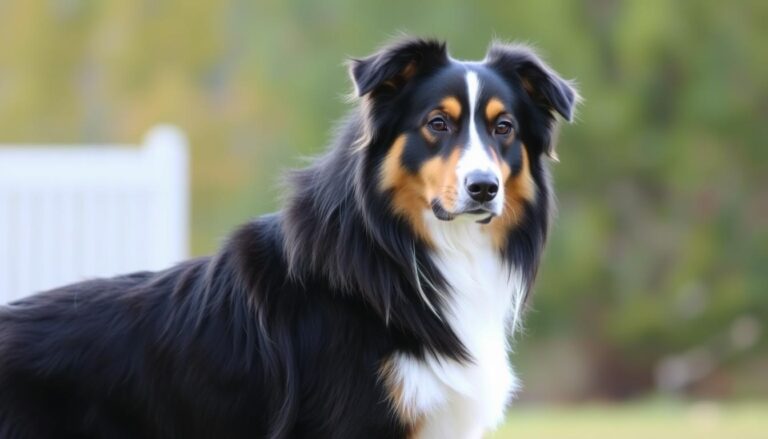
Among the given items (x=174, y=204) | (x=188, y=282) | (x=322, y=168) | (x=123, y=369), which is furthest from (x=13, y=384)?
(x=174, y=204)

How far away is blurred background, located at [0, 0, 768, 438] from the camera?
599 inches

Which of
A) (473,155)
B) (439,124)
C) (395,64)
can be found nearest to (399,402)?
(473,155)

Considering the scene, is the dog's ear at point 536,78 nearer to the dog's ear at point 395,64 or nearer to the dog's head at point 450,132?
the dog's head at point 450,132

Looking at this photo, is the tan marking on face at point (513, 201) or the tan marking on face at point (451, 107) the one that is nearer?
the tan marking on face at point (451, 107)

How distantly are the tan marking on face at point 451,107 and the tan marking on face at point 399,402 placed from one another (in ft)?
2.80

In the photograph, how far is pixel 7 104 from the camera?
53.1 feet

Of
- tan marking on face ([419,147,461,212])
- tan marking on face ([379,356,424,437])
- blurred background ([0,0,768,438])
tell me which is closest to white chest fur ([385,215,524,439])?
tan marking on face ([379,356,424,437])

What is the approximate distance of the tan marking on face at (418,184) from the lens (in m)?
4.18

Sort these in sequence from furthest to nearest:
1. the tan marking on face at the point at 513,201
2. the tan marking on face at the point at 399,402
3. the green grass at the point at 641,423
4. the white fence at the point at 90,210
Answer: the white fence at the point at 90,210
the green grass at the point at 641,423
the tan marking on face at the point at 513,201
the tan marking on face at the point at 399,402

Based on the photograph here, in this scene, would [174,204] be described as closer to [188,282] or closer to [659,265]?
[188,282]

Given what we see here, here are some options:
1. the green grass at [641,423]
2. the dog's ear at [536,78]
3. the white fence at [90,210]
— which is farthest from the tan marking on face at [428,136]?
the white fence at [90,210]

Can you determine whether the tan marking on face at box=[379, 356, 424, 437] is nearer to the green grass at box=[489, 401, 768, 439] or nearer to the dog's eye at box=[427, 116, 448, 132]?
the dog's eye at box=[427, 116, 448, 132]

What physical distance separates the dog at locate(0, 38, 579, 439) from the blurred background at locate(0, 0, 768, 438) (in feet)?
33.9

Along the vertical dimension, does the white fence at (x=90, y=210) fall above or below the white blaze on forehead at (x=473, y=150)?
below
